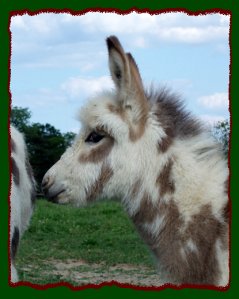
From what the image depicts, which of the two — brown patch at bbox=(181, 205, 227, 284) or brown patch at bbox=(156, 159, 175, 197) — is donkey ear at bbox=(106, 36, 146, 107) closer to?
brown patch at bbox=(156, 159, 175, 197)

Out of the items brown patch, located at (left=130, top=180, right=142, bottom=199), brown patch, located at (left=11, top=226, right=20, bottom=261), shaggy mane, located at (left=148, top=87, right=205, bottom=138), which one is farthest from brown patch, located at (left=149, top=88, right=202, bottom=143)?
brown patch, located at (left=11, top=226, right=20, bottom=261)

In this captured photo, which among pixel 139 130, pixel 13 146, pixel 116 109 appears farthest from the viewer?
pixel 13 146

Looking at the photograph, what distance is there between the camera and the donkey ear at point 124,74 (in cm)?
420

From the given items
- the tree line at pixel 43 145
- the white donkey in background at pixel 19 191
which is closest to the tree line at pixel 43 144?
the tree line at pixel 43 145

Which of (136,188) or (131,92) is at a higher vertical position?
(131,92)

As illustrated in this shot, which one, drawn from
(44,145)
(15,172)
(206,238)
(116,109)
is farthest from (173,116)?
(44,145)

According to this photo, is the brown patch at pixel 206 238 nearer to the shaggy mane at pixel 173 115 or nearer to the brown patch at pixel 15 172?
the shaggy mane at pixel 173 115

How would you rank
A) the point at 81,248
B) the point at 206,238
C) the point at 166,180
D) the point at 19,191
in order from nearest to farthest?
the point at 206,238 → the point at 166,180 → the point at 19,191 → the point at 81,248

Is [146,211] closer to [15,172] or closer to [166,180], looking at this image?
[166,180]

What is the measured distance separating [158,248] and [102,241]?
9827mm

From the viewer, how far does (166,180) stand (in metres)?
4.25

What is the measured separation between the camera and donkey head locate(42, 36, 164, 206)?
432 centimetres

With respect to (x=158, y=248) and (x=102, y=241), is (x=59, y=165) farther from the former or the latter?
(x=102, y=241)

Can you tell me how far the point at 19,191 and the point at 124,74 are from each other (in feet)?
6.59
